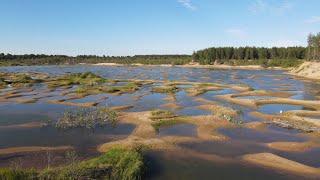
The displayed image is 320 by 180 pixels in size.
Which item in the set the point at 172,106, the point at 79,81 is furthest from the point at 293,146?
the point at 79,81

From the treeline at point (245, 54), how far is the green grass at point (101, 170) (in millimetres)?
157763

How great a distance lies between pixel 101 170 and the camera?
1692 centimetres

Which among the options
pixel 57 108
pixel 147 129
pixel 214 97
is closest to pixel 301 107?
pixel 214 97

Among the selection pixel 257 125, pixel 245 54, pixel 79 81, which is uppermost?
pixel 245 54

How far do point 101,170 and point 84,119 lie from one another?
14.3 metres

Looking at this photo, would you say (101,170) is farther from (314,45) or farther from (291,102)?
(314,45)

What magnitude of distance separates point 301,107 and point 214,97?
40.6 feet

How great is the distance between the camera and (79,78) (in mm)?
76125

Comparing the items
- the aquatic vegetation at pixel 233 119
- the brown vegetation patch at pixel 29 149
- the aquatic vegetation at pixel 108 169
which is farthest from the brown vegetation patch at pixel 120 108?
the aquatic vegetation at pixel 108 169

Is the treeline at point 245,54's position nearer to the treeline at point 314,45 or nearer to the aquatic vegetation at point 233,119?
the treeline at point 314,45

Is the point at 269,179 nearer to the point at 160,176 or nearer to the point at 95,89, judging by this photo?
the point at 160,176

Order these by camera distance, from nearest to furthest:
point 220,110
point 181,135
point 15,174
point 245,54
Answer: point 15,174, point 181,135, point 220,110, point 245,54

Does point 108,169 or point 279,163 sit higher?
point 108,169

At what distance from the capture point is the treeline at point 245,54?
165 m
